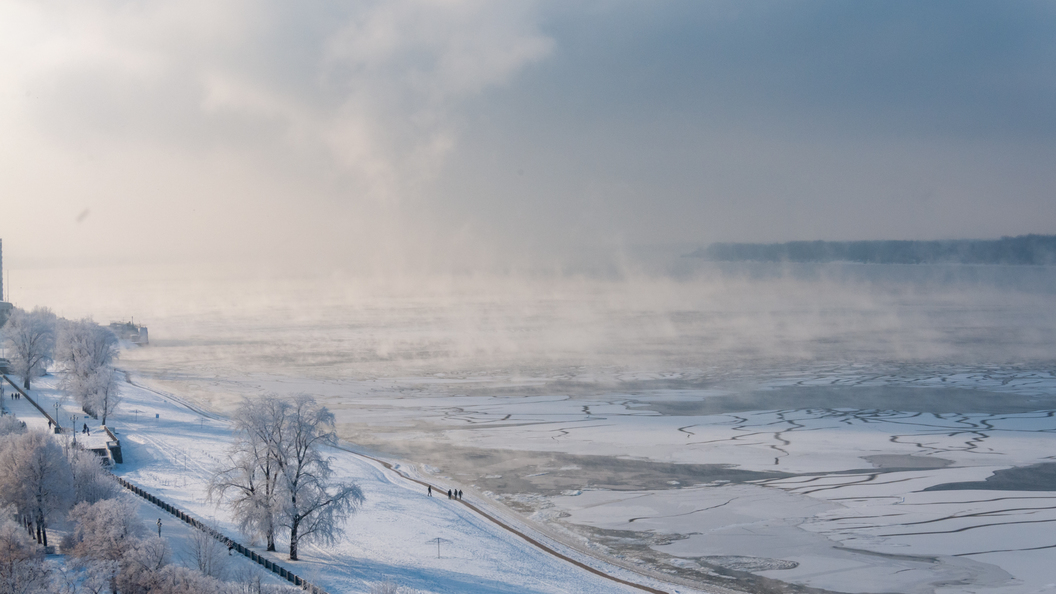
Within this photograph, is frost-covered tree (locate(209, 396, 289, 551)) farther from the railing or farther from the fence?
the railing

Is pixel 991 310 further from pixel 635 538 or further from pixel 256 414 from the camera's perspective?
pixel 256 414

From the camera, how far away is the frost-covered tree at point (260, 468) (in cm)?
2875

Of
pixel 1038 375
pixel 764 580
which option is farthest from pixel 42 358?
pixel 1038 375

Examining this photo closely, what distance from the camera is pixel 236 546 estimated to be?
29.0 meters

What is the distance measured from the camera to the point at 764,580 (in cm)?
2661

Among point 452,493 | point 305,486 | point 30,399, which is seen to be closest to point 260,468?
point 305,486

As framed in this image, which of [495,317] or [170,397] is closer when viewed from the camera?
[170,397]

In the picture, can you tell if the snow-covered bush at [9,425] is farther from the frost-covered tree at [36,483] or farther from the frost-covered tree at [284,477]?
the frost-covered tree at [284,477]

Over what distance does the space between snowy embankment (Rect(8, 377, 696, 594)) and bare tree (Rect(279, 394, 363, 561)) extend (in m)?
1.04

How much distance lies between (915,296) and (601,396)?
154 metres

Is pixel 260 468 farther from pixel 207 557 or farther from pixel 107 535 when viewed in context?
pixel 107 535

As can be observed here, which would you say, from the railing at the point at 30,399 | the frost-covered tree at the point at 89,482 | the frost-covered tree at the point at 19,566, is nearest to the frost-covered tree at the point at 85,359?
the railing at the point at 30,399

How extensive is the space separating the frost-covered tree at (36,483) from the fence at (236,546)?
4.47 meters

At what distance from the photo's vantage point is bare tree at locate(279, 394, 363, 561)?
2886 cm
